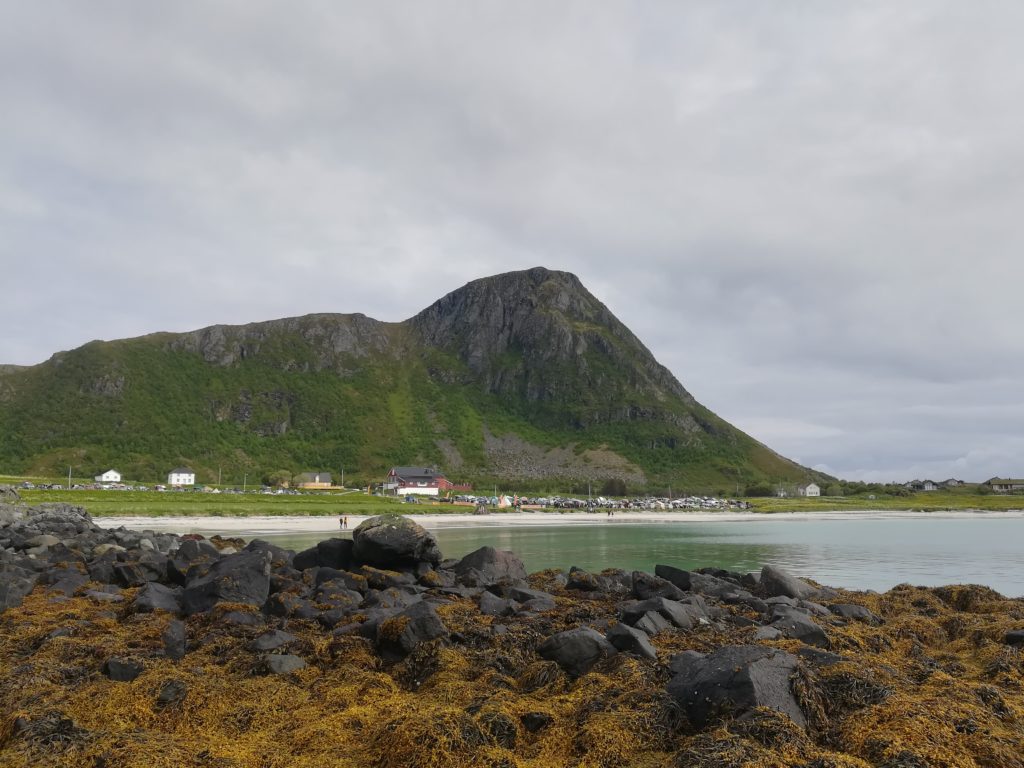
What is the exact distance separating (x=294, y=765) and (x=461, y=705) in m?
2.24

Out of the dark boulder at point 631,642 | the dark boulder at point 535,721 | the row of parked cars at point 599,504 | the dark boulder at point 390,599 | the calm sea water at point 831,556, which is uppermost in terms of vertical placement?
the dark boulder at point 631,642

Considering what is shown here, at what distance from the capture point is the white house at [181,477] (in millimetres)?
160500

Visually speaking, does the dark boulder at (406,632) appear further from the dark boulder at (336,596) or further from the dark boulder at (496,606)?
the dark boulder at (336,596)

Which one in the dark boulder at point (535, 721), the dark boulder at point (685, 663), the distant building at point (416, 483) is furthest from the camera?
the distant building at point (416, 483)

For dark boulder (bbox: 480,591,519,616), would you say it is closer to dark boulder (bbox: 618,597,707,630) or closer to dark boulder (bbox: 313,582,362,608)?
dark boulder (bbox: 618,597,707,630)

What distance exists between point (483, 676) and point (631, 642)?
7.77 feet

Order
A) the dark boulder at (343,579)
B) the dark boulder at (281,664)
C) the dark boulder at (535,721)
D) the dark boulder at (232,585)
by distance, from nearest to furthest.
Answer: the dark boulder at (535,721)
the dark boulder at (281,664)
the dark boulder at (232,585)
the dark boulder at (343,579)

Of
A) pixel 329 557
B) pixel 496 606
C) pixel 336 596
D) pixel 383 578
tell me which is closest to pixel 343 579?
pixel 383 578

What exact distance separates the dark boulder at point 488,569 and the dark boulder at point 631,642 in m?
8.32

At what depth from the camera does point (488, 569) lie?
20000mm

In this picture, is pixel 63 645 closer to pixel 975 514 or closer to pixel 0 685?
pixel 0 685

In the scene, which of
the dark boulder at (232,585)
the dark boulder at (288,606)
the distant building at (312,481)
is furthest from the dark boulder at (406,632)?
the distant building at (312,481)

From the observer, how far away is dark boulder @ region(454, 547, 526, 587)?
1914cm

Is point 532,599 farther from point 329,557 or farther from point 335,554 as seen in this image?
point 329,557
